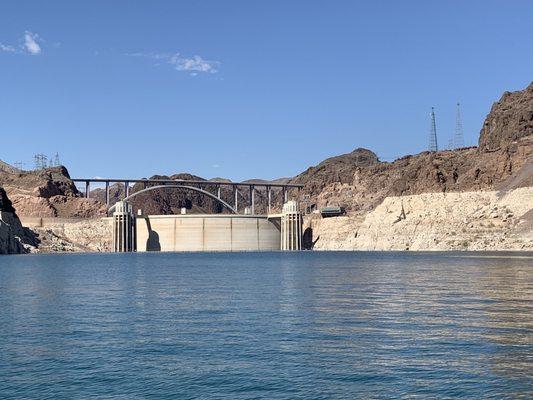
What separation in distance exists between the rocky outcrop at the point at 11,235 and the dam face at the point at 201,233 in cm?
2958

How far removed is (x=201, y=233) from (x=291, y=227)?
23578mm

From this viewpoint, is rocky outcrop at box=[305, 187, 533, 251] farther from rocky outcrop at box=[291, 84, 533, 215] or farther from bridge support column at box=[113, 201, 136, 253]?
bridge support column at box=[113, 201, 136, 253]

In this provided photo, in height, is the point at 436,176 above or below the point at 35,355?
above

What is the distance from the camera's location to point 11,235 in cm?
13500

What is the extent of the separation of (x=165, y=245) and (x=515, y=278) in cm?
12720

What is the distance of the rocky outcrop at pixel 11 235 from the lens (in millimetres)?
130875

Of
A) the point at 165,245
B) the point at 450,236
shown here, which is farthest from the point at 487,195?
the point at 165,245

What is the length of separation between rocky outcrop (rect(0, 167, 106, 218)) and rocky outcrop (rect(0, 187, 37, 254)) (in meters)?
22.1

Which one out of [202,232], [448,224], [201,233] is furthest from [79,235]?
[448,224]

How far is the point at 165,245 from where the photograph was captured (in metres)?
Result: 172

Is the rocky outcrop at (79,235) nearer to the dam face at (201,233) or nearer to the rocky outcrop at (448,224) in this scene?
the dam face at (201,233)

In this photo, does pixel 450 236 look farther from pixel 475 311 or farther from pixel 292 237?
pixel 475 311

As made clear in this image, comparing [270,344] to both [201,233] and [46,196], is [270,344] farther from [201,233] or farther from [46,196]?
[46,196]

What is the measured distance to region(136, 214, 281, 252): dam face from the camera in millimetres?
168375
